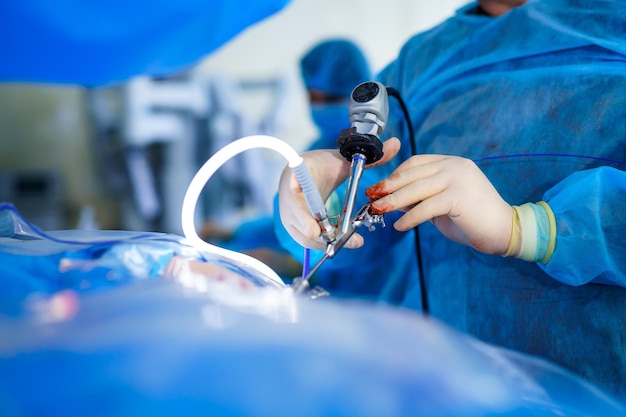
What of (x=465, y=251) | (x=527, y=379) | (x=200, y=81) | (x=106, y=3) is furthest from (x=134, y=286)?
(x=200, y=81)

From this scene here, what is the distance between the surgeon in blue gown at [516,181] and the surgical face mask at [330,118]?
Result: 117 cm

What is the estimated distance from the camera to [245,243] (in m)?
2.05

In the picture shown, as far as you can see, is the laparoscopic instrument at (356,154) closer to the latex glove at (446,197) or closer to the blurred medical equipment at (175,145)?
the latex glove at (446,197)

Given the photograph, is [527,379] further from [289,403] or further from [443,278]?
[443,278]

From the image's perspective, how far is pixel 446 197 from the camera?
624mm

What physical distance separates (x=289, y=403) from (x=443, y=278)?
0.55 meters

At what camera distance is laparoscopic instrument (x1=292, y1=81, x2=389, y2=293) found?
23.2 inches

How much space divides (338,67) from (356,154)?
1.67 metres

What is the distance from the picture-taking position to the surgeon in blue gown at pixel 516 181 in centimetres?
63

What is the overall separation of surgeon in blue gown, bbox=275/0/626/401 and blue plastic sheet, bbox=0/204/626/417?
7.2 inches

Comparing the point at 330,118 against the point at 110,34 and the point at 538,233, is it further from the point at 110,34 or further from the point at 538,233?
the point at 538,233

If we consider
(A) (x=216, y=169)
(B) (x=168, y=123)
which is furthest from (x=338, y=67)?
(A) (x=216, y=169)

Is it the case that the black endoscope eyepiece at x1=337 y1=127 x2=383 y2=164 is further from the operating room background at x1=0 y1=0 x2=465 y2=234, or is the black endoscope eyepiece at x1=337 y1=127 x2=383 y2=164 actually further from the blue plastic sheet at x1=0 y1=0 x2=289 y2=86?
the operating room background at x1=0 y1=0 x2=465 y2=234

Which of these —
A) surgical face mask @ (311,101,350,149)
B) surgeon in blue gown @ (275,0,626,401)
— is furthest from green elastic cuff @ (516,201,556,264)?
surgical face mask @ (311,101,350,149)
